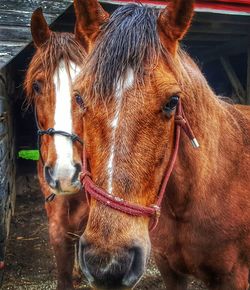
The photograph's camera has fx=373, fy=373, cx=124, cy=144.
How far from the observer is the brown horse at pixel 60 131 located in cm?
253

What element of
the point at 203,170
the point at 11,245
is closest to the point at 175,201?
the point at 203,170

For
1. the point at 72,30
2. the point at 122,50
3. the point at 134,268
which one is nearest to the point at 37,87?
the point at 122,50

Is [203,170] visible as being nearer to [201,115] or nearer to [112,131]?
[201,115]

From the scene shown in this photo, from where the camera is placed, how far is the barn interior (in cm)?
363

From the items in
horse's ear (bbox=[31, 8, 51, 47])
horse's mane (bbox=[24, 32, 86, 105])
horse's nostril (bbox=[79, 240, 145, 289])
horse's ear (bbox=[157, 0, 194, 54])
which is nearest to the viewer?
horse's nostril (bbox=[79, 240, 145, 289])

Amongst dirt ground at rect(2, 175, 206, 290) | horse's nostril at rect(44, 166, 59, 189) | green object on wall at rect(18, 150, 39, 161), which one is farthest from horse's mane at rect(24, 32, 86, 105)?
green object on wall at rect(18, 150, 39, 161)

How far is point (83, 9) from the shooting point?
1.91 meters

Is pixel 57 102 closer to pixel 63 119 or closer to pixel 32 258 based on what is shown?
pixel 63 119

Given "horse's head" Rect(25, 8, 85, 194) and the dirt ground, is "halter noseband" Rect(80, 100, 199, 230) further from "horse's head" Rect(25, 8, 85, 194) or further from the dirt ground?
the dirt ground

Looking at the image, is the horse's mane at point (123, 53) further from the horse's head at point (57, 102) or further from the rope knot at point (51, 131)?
the rope knot at point (51, 131)

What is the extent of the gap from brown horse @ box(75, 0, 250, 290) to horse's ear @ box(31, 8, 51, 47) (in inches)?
46.7

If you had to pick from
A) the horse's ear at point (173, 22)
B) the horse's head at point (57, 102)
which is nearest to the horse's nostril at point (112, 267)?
the horse's ear at point (173, 22)

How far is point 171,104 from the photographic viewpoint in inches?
63.6

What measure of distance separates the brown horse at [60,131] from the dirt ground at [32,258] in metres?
0.99
